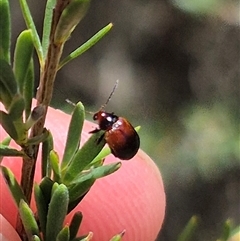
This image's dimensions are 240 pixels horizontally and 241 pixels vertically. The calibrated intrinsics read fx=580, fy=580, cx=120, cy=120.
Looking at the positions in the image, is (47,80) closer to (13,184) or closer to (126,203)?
(13,184)

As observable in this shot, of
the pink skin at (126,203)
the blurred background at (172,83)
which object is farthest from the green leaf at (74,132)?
the blurred background at (172,83)

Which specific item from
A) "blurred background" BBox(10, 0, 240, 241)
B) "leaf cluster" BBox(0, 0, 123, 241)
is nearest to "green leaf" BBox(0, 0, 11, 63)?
"leaf cluster" BBox(0, 0, 123, 241)

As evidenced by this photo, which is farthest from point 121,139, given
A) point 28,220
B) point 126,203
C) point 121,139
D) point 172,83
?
point 172,83

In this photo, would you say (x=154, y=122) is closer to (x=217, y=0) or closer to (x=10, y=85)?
(x=217, y=0)

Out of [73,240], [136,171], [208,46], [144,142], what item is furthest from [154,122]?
[73,240]

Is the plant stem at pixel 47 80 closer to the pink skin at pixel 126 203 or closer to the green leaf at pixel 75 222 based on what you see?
the green leaf at pixel 75 222
